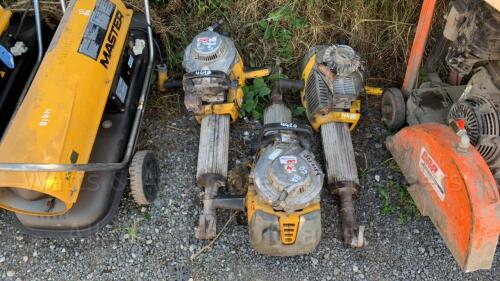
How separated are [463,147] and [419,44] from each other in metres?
0.85

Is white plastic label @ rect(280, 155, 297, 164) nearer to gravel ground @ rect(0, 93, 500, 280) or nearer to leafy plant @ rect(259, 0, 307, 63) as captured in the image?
gravel ground @ rect(0, 93, 500, 280)

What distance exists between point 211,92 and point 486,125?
154 cm

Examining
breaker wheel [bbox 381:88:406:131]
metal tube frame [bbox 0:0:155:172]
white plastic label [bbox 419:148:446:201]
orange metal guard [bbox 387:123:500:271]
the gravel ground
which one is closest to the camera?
metal tube frame [bbox 0:0:155:172]

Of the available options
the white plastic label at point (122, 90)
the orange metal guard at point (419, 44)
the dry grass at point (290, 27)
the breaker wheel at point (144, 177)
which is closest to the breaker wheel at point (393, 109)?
the orange metal guard at point (419, 44)

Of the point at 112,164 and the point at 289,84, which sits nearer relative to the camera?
the point at 112,164

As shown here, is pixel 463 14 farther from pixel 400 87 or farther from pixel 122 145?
pixel 122 145

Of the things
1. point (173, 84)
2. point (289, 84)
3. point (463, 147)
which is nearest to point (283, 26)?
point (289, 84)

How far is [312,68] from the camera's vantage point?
3.13 metres

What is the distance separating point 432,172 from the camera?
2.47 m

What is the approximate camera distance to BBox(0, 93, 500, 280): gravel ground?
8.69 feet

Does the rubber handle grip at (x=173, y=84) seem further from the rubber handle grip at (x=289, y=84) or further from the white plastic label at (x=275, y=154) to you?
the white plastic label at (x=275, y=154)

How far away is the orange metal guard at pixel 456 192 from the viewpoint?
2.18m

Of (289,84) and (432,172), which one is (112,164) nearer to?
(289,84)

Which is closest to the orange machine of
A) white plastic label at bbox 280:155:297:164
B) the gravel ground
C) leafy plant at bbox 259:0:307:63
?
the gravel ground
